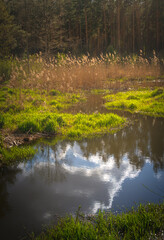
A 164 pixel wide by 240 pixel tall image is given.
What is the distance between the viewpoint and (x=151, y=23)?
1286 inches

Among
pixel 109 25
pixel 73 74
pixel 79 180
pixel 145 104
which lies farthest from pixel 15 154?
pixel 109 25

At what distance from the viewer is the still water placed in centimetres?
307

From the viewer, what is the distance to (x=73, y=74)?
12477 mm

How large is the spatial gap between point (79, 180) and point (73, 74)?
936 cm

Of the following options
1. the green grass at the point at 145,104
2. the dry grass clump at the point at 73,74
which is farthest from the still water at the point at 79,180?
the dry grass clump at the point at 73,74

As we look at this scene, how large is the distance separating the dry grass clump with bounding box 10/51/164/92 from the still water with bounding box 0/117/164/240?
5943mm

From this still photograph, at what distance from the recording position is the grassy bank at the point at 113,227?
93.7 inches

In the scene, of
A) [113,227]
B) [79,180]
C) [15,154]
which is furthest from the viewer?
[15,154]

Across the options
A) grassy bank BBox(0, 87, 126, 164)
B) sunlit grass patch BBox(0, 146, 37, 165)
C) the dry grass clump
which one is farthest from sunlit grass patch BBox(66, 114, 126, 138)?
the dry grass clump

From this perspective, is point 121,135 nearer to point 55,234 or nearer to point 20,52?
point 55,234

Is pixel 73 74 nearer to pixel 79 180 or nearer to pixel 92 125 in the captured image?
pixel 92 125

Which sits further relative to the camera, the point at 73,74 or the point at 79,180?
the point at 73,74

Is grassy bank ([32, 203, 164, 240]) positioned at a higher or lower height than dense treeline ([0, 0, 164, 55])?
lower

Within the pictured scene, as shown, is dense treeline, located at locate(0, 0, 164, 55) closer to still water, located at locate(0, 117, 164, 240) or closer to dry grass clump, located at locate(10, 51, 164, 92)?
dry grass clump, located at locate(10, 51, 164, 92)
